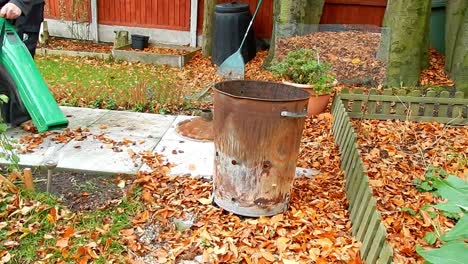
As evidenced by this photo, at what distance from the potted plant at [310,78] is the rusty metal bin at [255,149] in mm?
1891

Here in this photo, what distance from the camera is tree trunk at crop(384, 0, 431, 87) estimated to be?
5566 mm

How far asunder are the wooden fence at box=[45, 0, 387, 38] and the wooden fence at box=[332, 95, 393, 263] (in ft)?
18.6

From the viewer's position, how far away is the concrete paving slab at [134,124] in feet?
13.8

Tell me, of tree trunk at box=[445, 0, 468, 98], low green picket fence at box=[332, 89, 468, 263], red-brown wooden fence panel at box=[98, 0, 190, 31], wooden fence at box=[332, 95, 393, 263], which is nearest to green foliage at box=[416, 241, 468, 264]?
wooden fence at box=[332, 95, 393, 263]

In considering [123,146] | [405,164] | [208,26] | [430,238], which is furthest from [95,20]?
[430,238]

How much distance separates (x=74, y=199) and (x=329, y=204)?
1850 mm

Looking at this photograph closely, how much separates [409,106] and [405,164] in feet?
4.40

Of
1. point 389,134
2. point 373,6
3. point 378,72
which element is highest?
point 373,6

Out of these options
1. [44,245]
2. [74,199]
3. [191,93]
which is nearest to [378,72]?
[191,93]

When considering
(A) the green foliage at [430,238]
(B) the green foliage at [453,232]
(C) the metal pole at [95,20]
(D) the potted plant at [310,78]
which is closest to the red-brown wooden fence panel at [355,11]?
(D) the potted plant at [310,78]

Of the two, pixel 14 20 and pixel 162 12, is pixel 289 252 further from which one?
pixel 162 12

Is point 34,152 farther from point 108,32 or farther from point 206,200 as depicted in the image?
point 108,32

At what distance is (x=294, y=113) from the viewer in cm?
253

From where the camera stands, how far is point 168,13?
9.42m
